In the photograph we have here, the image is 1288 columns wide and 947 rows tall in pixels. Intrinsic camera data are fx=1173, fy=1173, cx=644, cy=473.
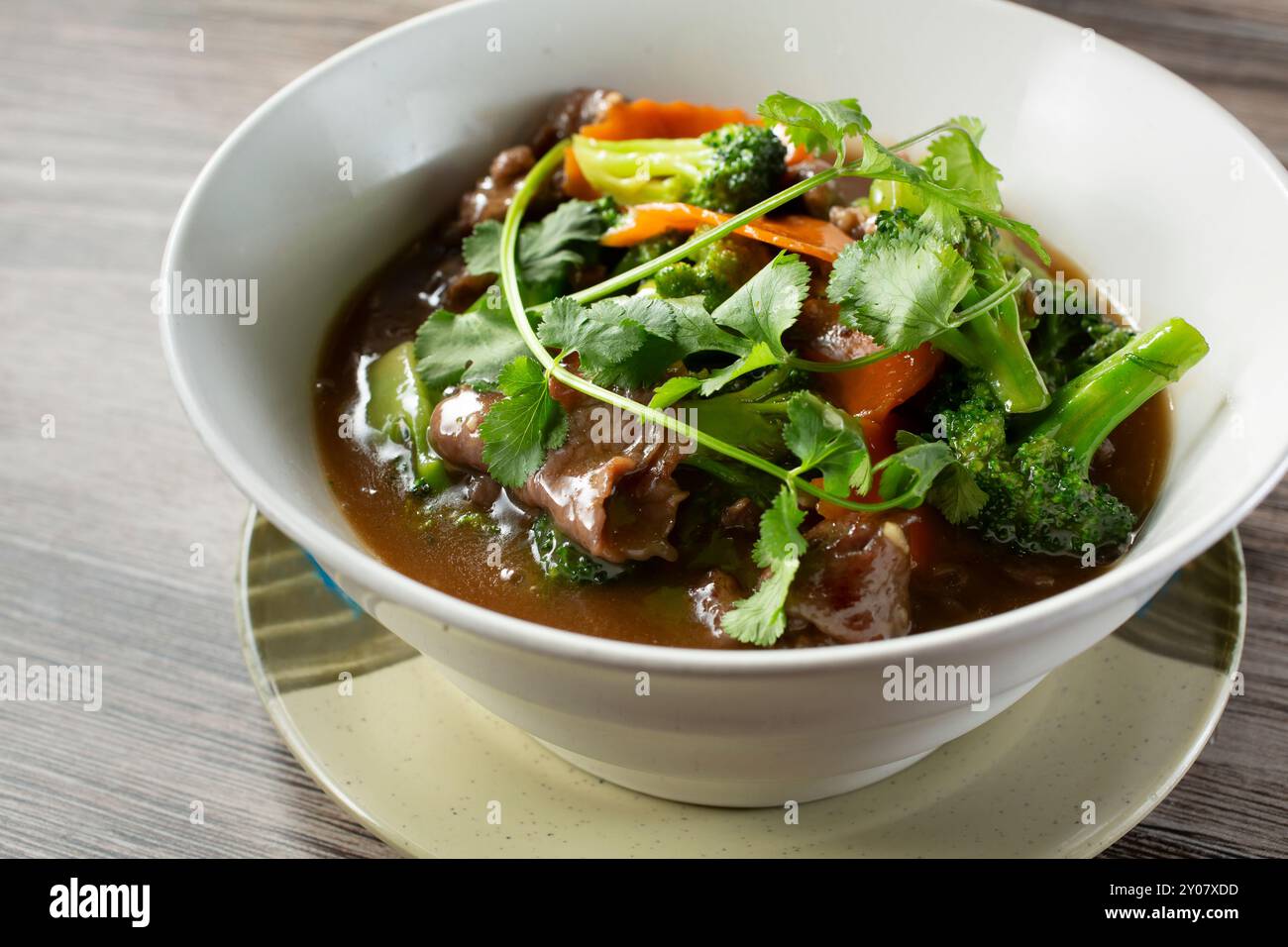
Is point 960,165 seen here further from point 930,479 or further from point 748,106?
point 748,106

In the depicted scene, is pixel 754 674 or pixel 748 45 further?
pixel 748 45

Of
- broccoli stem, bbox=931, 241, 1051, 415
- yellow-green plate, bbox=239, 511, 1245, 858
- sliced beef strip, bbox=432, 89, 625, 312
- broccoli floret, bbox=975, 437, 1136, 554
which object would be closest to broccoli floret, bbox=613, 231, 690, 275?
sliced beef strip, bbox=432, 89, 625, 312

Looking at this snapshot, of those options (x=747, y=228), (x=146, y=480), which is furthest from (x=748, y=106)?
(x=146, y=480)

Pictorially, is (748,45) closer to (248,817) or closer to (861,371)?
(861,371)

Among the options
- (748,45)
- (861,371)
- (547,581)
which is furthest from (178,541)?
(748,45)

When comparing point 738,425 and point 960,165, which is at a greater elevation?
point 960,165

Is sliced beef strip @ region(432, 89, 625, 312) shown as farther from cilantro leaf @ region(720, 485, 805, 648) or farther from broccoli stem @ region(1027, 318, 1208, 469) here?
broccoli stem @ region(1027, 318, 1208, 469)
